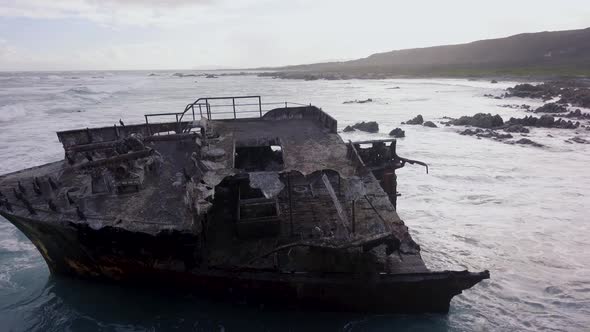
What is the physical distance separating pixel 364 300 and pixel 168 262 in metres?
Answer: 4.04

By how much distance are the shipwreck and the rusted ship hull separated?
3cm

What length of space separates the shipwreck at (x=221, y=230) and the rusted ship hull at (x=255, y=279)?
0.08 ft

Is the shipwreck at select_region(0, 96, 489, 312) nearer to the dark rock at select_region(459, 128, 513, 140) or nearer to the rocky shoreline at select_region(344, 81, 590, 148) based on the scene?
the rocky shoreline at select_region(344, 81, 590, 148)

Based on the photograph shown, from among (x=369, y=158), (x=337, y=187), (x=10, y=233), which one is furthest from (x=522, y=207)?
(x=10, y=233)

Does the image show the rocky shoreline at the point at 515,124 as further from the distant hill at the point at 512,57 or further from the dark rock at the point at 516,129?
the distant hill at the point at 512,57

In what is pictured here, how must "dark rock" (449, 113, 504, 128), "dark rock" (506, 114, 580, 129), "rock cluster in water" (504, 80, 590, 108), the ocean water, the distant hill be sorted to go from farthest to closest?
1. the distant hill
2. "rock cluster in water" (504, 80, 590, 108)
3. "dark rock" (449, 113, 504, 128)
4. "dark rock" (506, 114, 580, 129)
5. the ocean water

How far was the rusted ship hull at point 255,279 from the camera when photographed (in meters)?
7.31

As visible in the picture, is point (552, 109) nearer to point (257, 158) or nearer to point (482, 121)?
point (482, 121)

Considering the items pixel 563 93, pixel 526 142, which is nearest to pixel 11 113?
pixel 526 142

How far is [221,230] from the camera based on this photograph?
8953 mm

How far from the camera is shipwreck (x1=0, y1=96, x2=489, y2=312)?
738cm

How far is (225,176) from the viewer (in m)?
8.75

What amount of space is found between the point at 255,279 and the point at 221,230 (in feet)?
6.41

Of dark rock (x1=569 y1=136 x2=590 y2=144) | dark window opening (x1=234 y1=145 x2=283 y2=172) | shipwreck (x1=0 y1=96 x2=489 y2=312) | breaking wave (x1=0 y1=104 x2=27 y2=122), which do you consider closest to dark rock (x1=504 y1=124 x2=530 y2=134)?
dark rock (x1=569 y1=136 x2=590 y2=144)
